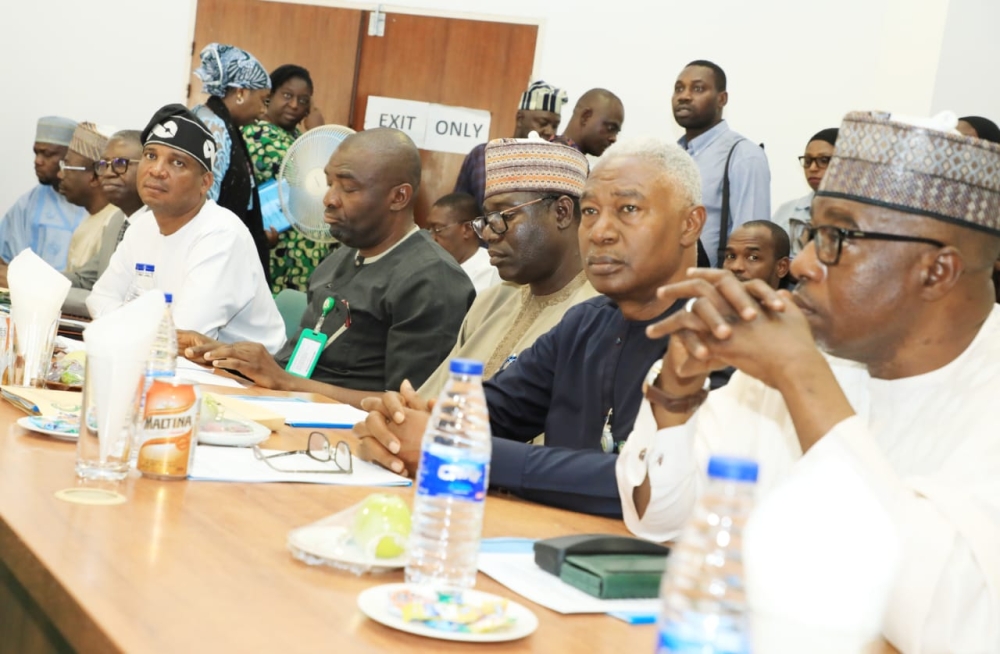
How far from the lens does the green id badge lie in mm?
3709

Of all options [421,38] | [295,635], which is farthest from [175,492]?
[421,38]

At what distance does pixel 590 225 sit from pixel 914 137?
3.48 feet

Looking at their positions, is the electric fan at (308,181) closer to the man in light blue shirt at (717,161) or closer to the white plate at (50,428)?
the man in light blue shirt at (717,161)

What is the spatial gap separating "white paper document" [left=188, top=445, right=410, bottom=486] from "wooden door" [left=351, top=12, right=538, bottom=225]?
19.1 feet

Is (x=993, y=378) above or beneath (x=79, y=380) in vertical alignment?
above

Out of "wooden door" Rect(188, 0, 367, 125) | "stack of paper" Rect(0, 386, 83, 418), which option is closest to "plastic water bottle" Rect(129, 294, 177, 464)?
"stack of paper" Rect(0, 386, 83, 418)

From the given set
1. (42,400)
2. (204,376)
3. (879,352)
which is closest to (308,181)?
(204,376)

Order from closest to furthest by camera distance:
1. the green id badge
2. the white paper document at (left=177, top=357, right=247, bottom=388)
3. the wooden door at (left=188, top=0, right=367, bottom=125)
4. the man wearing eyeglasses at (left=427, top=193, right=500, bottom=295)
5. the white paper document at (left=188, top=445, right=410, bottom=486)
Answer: the white paper document at (left=188, top=445, right=410, bottom=486), the white paper document at (left=177, top=357, right=247, bottom=388), the green id badge, the man wearing eyeglasses at (left=427, top=193, right=500, bottom=295), the wooden door at (left=188, top=0, right=367, bottom=125)

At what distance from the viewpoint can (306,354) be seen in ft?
12.3

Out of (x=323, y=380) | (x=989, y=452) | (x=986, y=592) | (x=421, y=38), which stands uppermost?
(x=421, y=38)

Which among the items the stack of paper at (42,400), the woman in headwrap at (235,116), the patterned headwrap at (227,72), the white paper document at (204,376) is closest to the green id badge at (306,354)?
the white paper document at (204,376)

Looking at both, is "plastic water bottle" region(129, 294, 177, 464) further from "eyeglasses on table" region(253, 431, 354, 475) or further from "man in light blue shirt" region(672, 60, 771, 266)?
"man in light blue shirt" region(672, 60, 771, 266)

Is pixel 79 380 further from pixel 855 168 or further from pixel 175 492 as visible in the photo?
pixel 855 168

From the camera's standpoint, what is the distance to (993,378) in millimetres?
1681
